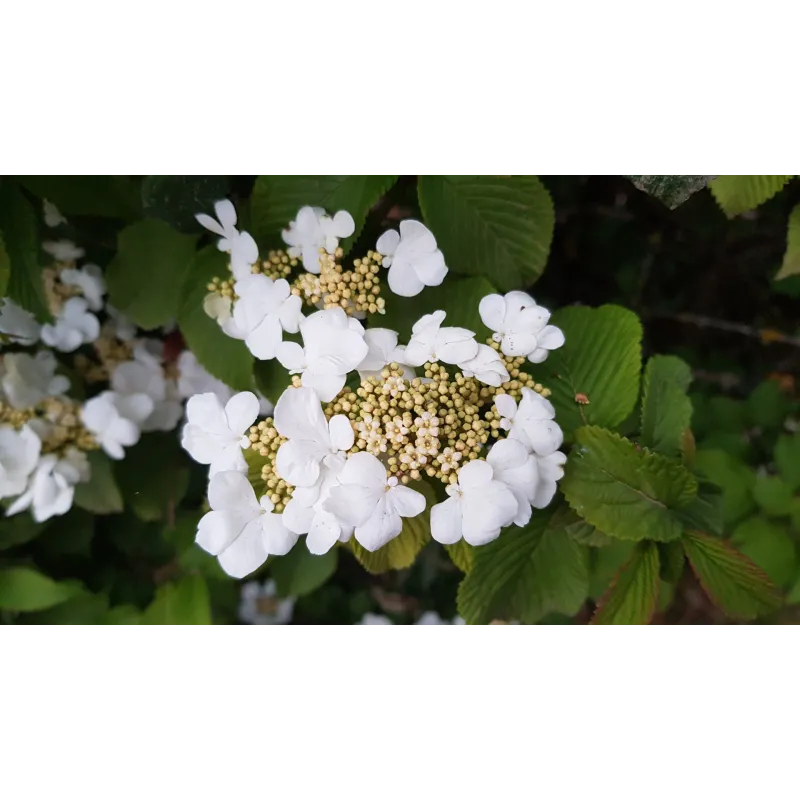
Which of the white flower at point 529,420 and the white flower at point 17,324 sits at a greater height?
the white flower at point 529,420

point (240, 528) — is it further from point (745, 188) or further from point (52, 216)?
point (745, 188)

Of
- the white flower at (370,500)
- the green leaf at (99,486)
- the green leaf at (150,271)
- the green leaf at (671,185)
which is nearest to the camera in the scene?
the white flower at (370,500)

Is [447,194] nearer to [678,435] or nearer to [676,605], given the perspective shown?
[678,435]

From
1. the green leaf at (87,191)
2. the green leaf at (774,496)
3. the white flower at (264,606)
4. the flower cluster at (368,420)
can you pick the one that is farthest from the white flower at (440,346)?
the green leaf at (774,496)

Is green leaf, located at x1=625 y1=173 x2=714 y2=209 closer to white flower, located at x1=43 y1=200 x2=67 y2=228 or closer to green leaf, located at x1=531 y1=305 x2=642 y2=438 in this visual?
green leaf, located at x1=531 y1=305 x2=642 y2=438

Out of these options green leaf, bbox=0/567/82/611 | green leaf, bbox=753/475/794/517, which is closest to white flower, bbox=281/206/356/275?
green leaf, bbox=0/567/82/611

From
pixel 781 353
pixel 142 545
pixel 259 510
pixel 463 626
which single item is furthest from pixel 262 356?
pixel 781 353

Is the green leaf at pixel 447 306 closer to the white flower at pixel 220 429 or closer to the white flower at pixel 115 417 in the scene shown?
the white flower at pixel 220 429
